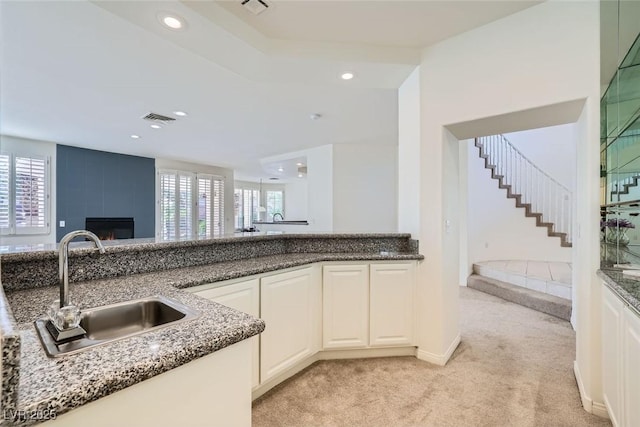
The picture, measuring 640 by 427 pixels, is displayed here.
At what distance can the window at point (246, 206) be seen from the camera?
1186 cm

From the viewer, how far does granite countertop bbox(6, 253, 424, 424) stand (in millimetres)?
653

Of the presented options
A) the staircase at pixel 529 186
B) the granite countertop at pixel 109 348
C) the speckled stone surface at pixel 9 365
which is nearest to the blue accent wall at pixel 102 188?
the granite countertop at pixel 109 348

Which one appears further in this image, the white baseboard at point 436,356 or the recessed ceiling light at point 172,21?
the white baseboard at point 436,356

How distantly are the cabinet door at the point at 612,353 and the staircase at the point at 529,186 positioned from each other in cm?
442

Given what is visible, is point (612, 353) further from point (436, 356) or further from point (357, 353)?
point (357, 353)

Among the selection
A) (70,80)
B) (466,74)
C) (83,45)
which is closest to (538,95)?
(466,74)

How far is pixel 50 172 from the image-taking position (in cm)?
563

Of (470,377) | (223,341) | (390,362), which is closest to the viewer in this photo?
(223,341)

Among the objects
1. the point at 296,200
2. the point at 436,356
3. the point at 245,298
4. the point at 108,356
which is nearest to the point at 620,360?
the point at 436,356

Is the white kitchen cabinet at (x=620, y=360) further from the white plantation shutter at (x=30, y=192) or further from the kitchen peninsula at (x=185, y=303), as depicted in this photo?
the white plantation shutter at (x=30, y=192)

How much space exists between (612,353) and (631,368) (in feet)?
1.05

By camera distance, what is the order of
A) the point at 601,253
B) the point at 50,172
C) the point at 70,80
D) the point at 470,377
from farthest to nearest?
the point at 50,172 → the point at 70,80 → the point at 470,377 → the point at 601,253

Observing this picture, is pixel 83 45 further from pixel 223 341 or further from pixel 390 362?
pixel 390 362

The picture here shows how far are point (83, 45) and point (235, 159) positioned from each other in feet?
16.5
